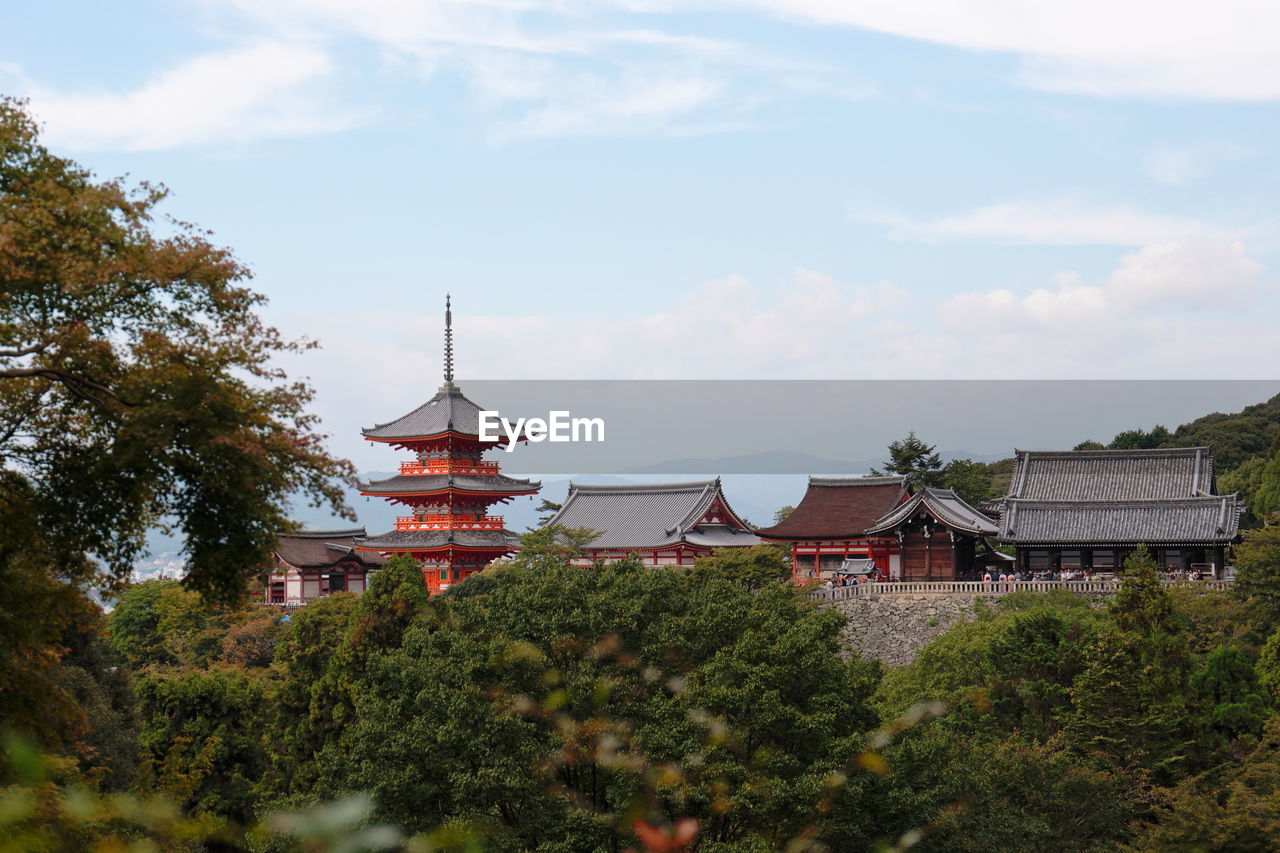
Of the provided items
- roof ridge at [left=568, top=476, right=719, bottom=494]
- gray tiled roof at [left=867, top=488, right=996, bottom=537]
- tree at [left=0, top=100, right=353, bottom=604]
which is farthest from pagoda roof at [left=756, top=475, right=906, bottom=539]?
tree at [left=0, top=100, right=353, bottom=604]

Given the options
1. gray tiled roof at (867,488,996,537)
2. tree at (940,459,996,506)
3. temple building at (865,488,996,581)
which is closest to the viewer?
gray tiled roof at (867,488,996,537)

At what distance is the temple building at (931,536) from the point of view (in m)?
44.2

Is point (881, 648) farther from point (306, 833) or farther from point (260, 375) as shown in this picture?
point (306, 833)

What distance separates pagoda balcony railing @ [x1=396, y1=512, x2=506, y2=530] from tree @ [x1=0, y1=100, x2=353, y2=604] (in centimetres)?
4714

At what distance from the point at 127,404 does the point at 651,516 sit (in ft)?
148

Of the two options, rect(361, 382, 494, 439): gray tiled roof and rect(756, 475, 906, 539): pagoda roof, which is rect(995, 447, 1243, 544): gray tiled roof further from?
rect(361, 382, 494, 439): gray tiled roof

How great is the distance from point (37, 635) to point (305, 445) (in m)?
2.86

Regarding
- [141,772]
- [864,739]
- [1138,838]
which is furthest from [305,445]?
[1138,838]

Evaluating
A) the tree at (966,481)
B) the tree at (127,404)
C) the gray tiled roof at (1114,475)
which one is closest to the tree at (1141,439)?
the tree at (966,481)

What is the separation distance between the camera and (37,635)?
37.2 feet

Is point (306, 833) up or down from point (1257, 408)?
down

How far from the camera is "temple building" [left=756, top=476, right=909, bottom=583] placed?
4672cm

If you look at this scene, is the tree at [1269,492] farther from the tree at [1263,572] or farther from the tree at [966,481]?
the tree at [1263,572]

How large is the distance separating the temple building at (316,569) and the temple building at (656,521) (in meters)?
10.3
